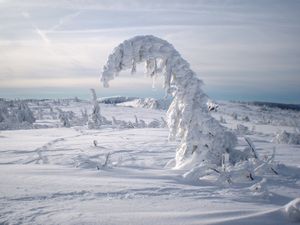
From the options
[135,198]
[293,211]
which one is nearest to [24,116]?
[135,198]

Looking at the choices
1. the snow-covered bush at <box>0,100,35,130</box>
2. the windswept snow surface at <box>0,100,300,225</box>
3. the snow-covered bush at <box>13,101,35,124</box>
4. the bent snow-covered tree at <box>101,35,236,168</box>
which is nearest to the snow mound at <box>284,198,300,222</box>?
the windswept snow surface at <box>0,100,300,225</box>

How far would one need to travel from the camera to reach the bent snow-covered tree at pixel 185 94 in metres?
8.07

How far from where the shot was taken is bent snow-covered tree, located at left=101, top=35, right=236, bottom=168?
8.07 m

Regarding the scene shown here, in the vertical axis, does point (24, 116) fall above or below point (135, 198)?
above

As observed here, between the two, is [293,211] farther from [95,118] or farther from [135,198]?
[95,118]

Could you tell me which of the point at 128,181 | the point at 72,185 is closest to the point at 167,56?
the point at 128,181

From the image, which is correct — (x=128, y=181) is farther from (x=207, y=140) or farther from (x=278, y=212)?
(x=207, y=140)

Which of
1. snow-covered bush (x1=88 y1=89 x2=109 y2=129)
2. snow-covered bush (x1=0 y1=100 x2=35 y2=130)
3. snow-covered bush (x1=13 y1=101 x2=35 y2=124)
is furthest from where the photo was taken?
snow-covered bush (x1=13 y1=101 x2=35 y2=124)

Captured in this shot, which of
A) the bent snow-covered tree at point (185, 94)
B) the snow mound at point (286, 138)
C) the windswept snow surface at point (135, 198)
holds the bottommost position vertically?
the snow mound at point (286, 138)

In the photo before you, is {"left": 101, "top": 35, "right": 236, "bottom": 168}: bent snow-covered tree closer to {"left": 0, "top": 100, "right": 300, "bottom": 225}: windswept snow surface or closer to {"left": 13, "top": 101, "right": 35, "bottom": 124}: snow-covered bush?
{"left": 0, "top": 100, "right": 300, "bottom": 225}: windswept snow surface

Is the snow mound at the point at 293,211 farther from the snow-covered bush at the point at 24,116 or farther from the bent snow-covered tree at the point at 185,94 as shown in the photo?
the snow-covered bush at the point at 24,116

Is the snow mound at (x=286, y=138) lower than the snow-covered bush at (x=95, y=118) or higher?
lower

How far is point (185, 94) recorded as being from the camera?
8.35 m

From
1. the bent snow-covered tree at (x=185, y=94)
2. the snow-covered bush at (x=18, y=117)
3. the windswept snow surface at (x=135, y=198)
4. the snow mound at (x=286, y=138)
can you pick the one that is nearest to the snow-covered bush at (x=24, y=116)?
the snow-covered bush at (x=18, y=117)
